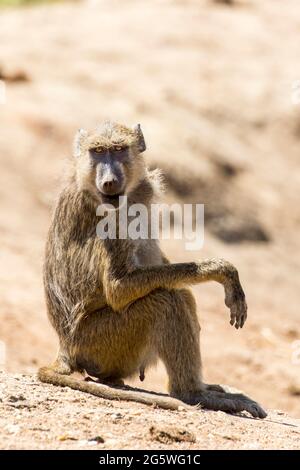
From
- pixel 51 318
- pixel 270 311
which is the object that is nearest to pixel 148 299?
pixel 51 318

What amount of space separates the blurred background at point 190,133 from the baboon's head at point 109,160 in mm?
3837

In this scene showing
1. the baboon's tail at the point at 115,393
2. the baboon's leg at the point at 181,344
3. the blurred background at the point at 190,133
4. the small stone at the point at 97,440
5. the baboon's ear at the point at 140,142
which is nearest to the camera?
the small stone at the point at 97,440

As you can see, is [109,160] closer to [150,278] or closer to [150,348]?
[150,278]

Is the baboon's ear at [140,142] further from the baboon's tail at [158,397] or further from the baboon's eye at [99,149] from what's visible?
the baboon's tail at [158,397]

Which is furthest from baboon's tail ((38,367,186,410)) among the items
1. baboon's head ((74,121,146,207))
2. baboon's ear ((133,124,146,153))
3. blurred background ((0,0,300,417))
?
blurred background ((0,0,300,417))

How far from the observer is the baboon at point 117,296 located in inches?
299

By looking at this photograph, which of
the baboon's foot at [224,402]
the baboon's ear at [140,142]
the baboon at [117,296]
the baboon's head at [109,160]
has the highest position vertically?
the baboon's ear at [140,142]

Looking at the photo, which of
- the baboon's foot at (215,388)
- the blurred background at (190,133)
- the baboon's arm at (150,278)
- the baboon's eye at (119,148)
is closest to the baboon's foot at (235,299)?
the baboon's arm at (150,278)

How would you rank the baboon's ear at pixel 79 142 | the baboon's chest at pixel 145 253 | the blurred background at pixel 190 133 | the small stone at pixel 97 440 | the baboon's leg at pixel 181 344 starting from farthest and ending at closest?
the blurred background at pixel 190 133 → the baboon's ear at pixel 79 142 → the baboon's chest at pixel 145 253 → the baboon's leg at pixel 181 344 → the small stone at pixel 97 440

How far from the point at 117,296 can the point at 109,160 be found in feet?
3.74

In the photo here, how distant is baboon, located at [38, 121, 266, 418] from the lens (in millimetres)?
7590

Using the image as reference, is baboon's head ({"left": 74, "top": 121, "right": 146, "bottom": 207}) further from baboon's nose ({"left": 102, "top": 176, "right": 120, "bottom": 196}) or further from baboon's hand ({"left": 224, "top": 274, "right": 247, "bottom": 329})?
baboon's hand ({"left": 224, "top": 274, "right": 247, "bottom": 329})

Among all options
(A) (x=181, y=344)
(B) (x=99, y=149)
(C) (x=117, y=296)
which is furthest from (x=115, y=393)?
(B) (x=99, y=149)

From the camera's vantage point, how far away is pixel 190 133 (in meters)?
19.0
